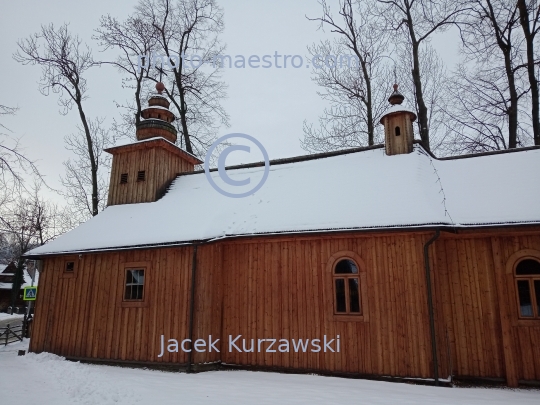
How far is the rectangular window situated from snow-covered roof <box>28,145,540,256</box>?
86cm

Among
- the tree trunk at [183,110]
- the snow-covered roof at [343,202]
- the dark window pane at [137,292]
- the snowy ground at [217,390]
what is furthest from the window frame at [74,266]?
the tree trunk at [183,110]

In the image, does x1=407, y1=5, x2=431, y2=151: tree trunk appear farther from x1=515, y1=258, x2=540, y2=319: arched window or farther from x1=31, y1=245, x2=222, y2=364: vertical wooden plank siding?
x1=31, y1=245, x2=222, y2=364: vertical wooden plank siding

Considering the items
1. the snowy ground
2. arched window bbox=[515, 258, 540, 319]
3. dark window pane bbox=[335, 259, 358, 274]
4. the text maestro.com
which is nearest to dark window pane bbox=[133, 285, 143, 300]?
the text maestro.com

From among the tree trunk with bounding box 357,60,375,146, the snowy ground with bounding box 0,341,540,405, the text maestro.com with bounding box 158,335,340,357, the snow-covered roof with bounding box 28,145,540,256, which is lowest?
the snowy ground with bounding box 0,341,540,405

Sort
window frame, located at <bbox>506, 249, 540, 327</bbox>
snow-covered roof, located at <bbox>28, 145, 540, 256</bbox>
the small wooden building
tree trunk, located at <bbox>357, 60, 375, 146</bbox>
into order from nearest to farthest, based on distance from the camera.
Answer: window frame, located at <bbox>506, 249, 540, 327</bbox> → snow-covered roof, located at <bbox>28, 145, 540, 256</bbox> → tree trunk, located at <bbox>357, 60, 375, 146</bbox> → the small wooden building

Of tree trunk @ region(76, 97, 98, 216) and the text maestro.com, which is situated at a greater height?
tree trunk @ region(76, 97, 98, 216)

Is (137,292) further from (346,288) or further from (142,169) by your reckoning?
(346,288)

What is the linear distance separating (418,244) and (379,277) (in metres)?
1.19

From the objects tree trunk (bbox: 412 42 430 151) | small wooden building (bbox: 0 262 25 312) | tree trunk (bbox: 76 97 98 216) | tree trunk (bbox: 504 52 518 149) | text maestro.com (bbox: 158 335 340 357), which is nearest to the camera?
text maestro.com (bbox: 158 335 340 357)

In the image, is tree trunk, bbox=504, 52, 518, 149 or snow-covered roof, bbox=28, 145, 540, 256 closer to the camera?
snow-covered roof, bbox=28, 145, 540, 256

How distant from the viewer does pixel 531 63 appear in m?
16.4

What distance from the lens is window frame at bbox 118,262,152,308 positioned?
457 inches

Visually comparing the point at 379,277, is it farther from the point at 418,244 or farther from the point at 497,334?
the point at 497,334

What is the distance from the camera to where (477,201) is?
10.1m
